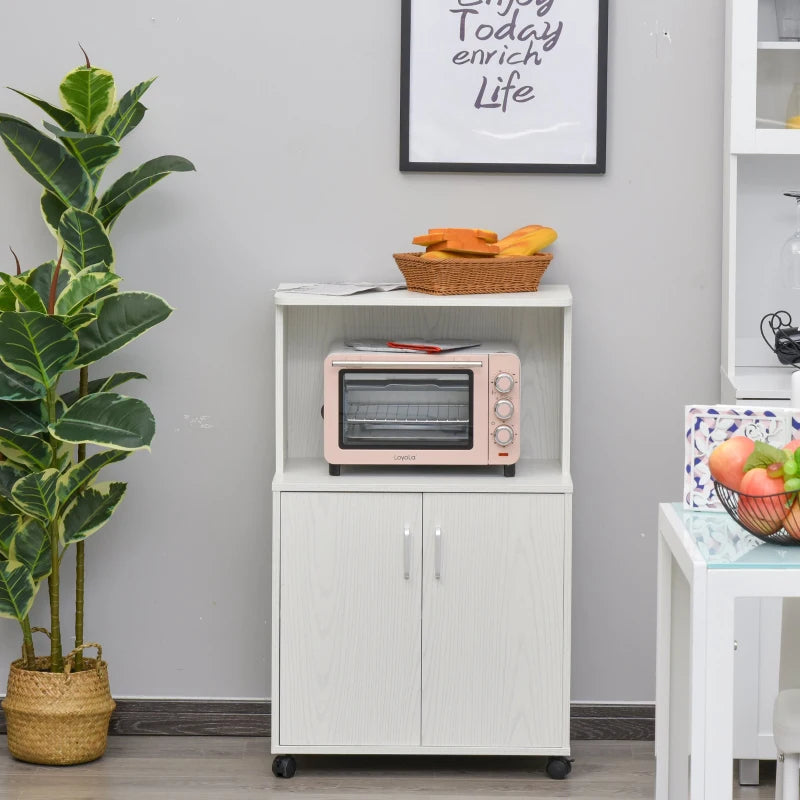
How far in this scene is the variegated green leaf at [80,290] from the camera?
278 cm

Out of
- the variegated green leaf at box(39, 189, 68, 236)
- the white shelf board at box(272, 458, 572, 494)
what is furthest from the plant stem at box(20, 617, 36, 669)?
the variegated green leaf at box(39, 189, 68, 236)

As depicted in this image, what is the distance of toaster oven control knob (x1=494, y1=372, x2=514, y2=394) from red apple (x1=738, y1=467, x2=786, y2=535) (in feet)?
3.61

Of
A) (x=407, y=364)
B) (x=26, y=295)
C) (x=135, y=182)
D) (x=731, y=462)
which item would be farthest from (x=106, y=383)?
(x=731, y=462)

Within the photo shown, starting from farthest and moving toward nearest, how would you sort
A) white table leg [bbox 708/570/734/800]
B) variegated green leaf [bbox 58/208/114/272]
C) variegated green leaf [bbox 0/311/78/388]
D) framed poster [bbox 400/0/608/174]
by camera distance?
framed poster [bbox 400/0/608/174] → variegated green leaf [bbox 58/208/114/272] → variegated green leaf [bbox 0/311/78/388] → white table leg [bbox 708/570/734/800]

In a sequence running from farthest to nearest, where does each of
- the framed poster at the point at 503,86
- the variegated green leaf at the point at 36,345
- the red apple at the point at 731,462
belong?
the framed poster at the point at 503,86 → the variegated green leaf at the point at 36,345 → the red apple at the point at 731,462

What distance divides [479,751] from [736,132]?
1618 millimetres

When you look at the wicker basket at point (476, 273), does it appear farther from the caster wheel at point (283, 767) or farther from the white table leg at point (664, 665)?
the caster wheel at point (283, 767)

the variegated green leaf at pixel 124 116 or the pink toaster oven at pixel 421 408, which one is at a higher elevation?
the variegated green leaf at pixel 124 116

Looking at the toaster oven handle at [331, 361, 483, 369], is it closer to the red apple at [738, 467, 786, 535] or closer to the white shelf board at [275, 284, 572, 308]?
the white shelf board at [275, 284, 572, 308]

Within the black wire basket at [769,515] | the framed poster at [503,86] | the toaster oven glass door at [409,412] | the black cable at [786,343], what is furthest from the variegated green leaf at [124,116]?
the black wire basket at [769,515]

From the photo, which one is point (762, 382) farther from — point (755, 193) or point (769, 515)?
point (769, 515)

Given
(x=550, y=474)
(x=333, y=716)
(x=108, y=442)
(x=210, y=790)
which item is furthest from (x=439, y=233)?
(x=210, y=790)

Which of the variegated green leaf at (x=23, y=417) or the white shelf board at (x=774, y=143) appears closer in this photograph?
the variegated green leaf at (x=23, y=417)

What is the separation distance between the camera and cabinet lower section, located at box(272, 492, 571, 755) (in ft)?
9.66
